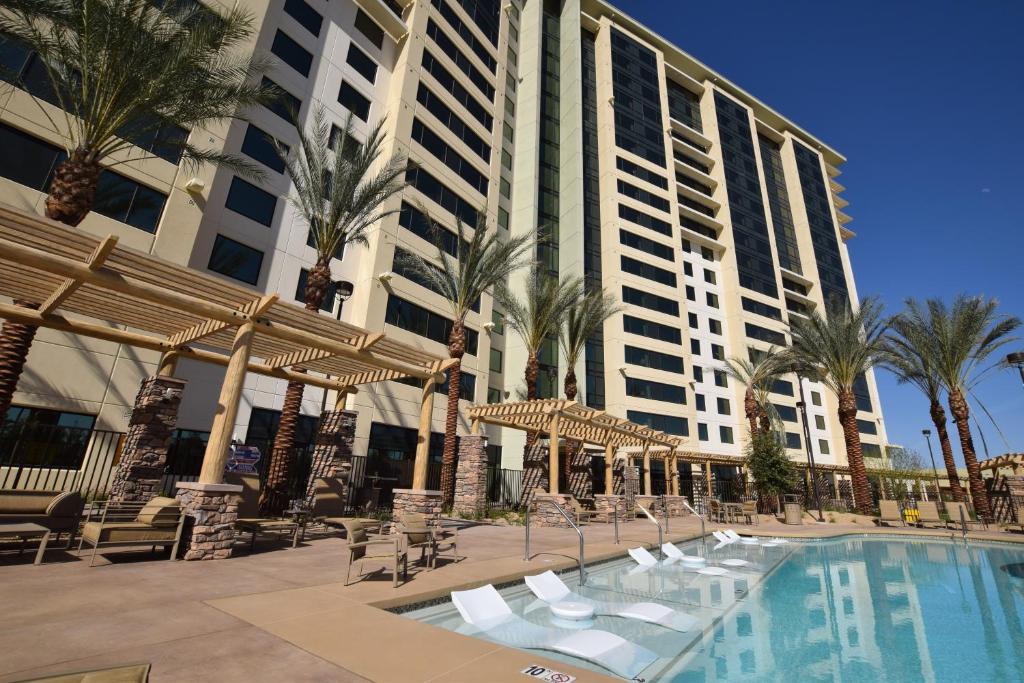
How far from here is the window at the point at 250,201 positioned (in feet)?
62.9

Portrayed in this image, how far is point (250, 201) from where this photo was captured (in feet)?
64.8

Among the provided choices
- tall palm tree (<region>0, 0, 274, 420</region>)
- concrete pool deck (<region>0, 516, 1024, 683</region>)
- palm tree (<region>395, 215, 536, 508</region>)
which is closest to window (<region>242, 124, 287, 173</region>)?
palm tree (<region>395, 215, 536, 508</region>)

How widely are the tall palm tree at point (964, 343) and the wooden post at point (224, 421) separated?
33.2 meters

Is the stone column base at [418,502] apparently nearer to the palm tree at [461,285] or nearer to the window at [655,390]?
the palm tree at [461,285]

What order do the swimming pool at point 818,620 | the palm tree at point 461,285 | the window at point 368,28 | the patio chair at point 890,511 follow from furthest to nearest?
the window at point 368,28, the patio chair at point 890,511, the palm tree at point 461,285, the swimming pool at point 818,620

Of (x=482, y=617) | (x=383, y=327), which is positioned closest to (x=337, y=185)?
(x=383, y=327)

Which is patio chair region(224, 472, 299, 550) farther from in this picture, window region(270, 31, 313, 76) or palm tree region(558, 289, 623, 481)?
window region(270, 31, 313, 76)

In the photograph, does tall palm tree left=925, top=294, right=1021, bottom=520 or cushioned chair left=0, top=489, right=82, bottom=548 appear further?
tall palm tree left=925, top=294, right=1021, bottom=520

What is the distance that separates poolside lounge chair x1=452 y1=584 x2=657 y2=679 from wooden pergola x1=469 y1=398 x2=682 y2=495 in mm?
9896

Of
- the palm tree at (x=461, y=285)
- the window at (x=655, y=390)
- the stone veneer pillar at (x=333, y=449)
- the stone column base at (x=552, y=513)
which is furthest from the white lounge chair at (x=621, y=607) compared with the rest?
the window at (x=655, y=390)

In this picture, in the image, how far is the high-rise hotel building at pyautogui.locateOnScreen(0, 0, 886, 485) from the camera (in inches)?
642

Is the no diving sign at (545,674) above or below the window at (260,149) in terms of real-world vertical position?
below

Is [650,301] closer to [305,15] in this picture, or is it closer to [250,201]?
[305,15]

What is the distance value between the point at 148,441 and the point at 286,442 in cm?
400
